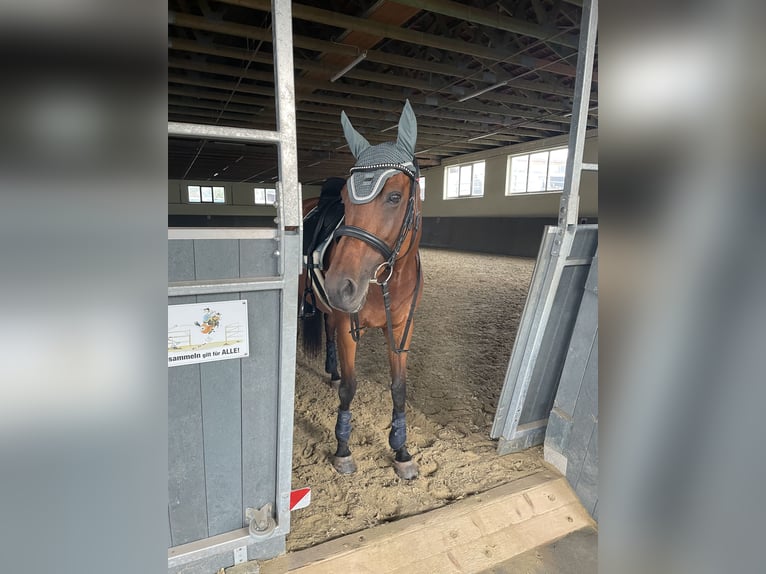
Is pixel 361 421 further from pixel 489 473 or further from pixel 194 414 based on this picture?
pixel 194 414

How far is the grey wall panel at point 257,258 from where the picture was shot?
1403 mm

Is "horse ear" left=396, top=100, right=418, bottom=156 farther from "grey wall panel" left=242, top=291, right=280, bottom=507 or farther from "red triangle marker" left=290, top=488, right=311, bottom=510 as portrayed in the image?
"red triangle marker" left=290, top=488, right=311, bottom=510

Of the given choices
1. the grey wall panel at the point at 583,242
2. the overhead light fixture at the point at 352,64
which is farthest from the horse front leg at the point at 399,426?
the overhead light fixture at the point at 352,64

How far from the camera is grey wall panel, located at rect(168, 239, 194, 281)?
4.22 ft

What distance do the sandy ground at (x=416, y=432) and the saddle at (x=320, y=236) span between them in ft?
2.77

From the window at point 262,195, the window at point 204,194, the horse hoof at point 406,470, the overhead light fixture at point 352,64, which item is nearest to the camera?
the horse hoof at point 406,470

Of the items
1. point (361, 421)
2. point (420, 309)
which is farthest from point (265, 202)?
point (361, 421)

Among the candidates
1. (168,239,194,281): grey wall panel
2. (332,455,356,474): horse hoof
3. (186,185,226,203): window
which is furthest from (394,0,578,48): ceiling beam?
(186,185,226,203): window

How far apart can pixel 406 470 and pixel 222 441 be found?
1.09 m

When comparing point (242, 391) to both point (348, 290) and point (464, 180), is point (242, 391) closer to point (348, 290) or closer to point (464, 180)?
point (348, 290)

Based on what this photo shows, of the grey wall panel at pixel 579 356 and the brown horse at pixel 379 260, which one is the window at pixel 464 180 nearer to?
the grey wall panel at pixel 579 356
